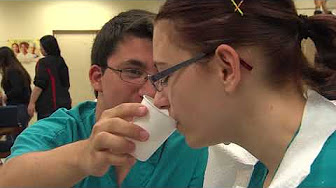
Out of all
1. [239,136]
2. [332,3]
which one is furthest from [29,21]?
[239,136]

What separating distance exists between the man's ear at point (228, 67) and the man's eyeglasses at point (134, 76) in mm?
416

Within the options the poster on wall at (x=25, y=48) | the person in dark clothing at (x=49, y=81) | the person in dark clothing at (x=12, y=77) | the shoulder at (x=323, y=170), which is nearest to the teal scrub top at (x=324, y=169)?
the shoulder at (x=323, y=170)

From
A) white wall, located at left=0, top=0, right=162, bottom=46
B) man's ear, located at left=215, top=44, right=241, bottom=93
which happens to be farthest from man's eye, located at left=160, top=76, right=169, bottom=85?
white wall, located at left=0, top=0, right=162, bottom=46

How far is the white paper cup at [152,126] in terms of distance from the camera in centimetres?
92

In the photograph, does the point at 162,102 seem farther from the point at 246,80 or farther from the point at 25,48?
the point at 25,48

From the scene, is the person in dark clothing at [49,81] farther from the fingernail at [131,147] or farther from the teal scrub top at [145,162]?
the fingernail at [131,147]

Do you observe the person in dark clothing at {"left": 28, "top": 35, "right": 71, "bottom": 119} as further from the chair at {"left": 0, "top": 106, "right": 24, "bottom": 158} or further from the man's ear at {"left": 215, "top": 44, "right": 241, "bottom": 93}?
the man's ear at {"left": 215, "top": 44, "right": 241, "bottom": 93}

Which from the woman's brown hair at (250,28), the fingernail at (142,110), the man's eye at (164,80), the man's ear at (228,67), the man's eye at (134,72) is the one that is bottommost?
the man's eye at (134,72)

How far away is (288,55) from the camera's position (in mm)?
926

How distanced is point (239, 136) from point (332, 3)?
4489 mm

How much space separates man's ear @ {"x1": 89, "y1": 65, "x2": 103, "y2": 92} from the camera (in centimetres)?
136

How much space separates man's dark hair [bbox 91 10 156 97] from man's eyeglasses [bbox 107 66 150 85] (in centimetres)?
9

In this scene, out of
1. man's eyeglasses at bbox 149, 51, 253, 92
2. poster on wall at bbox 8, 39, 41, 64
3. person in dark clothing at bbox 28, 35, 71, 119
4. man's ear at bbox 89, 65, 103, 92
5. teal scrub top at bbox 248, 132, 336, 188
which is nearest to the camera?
teal scrub top at bbox 248, 132, 336, 188

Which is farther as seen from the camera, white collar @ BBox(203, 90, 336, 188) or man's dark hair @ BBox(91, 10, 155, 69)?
man's dark hair @ BBox(91, 10, 155, 69)
